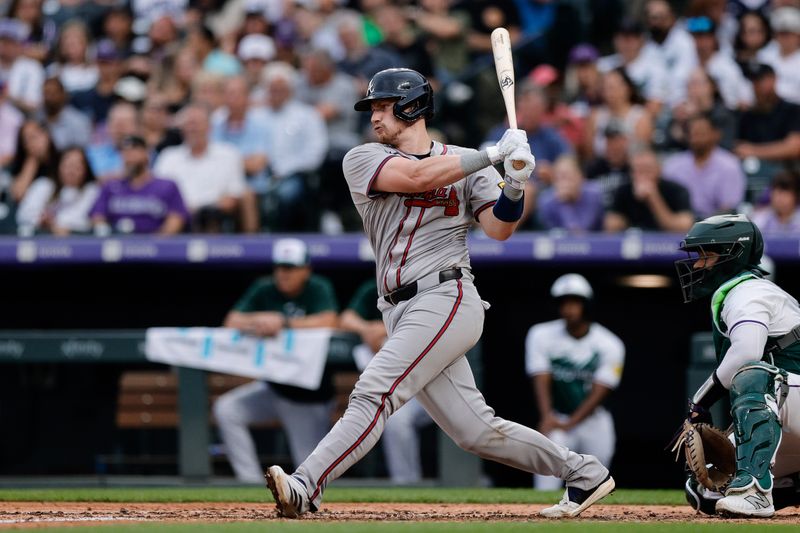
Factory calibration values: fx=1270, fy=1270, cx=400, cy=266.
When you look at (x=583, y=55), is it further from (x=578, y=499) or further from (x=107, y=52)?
(x=578, y=499)

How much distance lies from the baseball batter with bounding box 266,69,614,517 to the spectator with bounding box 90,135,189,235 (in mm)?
4356

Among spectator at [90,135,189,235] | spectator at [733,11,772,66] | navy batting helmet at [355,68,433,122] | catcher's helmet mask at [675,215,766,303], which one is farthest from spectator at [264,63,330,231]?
catcher's helmet mask at [675,215,766,303]

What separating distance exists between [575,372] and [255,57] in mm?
4480

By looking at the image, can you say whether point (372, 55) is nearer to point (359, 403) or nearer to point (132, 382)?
point (132, 382)

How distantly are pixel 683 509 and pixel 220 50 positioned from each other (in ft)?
24.5

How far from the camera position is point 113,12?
1232 centimetres

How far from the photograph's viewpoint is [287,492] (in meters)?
4.45

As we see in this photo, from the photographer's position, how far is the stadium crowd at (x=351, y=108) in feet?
29.2

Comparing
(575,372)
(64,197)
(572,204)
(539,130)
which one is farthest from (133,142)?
(575,372)

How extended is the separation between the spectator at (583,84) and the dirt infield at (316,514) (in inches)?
193

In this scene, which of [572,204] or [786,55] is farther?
[786,55]

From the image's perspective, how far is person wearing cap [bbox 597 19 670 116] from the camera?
10.2 metres

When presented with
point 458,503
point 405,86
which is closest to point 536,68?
point 458,503

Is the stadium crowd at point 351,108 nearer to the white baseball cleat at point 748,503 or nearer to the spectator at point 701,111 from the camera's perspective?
the spectator at point 701,111
